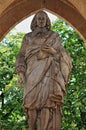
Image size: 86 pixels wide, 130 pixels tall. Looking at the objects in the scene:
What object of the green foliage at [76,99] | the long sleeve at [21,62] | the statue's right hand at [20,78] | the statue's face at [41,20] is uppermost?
the green foliage at [76,99]

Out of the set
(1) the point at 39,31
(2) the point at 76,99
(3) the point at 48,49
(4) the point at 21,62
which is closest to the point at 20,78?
(4) the point at 21,62

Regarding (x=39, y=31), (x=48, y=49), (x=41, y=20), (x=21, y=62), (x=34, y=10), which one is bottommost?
(x=21, y=62)

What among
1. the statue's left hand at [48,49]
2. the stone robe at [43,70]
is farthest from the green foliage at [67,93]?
the statue's left hand at [48,49]

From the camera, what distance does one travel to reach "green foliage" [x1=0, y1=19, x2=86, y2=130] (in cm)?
2069

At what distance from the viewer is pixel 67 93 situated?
826 inches

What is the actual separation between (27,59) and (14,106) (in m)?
11.9

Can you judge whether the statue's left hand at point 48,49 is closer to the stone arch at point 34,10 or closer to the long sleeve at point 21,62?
the long sleeve at point 21,62

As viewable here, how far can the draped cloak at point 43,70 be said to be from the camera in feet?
30.3

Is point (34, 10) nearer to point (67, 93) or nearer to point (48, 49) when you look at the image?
point (67, 93)

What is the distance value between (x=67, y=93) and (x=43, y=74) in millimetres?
11640

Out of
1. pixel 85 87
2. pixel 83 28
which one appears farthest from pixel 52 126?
pixel 85 87

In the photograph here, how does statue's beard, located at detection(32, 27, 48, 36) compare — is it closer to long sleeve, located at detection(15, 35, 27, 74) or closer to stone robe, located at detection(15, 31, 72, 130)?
stone robe, located at detection(15, 31, 72, 130)

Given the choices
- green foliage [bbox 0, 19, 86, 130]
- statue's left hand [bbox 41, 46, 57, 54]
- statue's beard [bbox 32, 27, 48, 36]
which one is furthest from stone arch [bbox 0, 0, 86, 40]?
statue's left hand [bbox 41, 46, 57, 54]

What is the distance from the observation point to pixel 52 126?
30.0 ft
